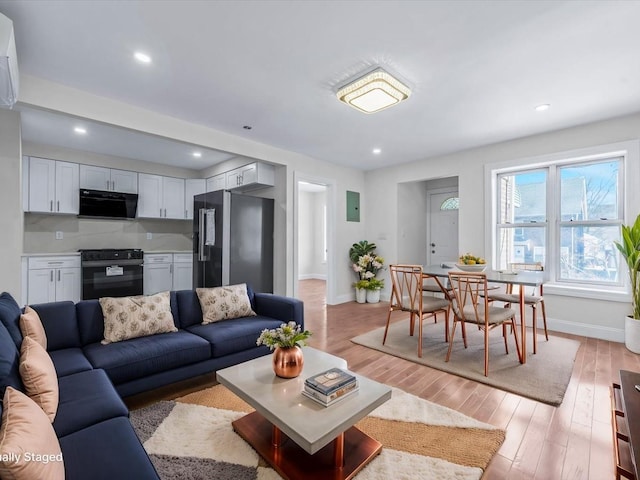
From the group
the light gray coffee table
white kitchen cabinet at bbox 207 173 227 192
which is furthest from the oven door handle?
the light gray coffee table

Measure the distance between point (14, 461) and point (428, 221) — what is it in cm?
642

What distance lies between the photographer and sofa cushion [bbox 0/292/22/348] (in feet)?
5.22

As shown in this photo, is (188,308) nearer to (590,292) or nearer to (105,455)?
(105,455)

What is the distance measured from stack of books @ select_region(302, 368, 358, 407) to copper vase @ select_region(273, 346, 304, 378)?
0.18m

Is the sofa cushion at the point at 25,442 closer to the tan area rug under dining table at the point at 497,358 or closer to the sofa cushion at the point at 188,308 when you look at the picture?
the sofa cushion at the point at 188,308

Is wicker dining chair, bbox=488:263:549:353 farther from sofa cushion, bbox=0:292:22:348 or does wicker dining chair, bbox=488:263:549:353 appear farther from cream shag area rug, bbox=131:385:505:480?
sofa cushion, bbox=0:292:22:348

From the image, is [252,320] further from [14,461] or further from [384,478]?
[14,461]

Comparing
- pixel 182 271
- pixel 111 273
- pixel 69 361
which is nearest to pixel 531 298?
pixel 69 361

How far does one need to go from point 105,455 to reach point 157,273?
4.71 m

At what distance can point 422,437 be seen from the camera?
1784 millimetres

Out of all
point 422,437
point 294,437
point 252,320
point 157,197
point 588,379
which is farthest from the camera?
point 157,197

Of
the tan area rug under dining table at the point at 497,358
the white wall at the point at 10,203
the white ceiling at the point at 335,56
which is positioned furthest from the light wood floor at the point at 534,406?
the white ceiling at the point at 335,56

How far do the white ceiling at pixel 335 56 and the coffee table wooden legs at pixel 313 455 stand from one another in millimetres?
2460

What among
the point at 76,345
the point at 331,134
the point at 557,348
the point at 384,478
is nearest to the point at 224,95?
the point at 331,134
